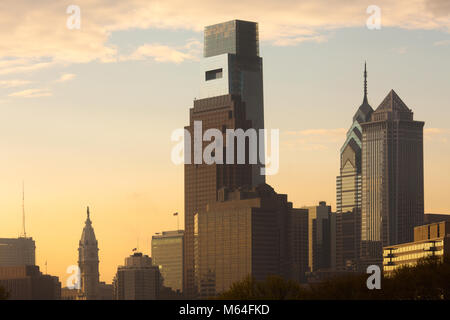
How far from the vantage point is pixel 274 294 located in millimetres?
163750

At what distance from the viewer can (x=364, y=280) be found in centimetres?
16112
